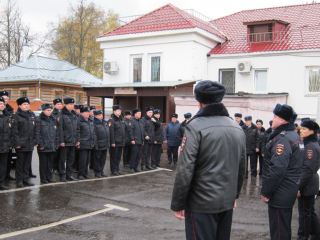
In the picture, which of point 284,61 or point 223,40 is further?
point 223,40

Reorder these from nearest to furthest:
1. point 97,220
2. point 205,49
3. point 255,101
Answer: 1. point 97,220
2. point 255,101
3. point 205,49

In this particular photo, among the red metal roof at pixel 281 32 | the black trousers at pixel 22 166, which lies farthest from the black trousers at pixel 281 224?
the red metal roof at pixel 281 32

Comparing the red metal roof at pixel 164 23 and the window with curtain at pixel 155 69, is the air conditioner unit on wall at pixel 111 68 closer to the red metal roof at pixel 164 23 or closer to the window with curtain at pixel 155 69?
the red metal roof at pixel 164 23

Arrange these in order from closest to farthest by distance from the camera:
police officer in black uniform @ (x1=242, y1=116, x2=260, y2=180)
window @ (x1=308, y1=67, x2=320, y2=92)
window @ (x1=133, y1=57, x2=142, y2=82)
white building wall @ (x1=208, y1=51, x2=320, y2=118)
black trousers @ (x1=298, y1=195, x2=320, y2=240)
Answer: black trousers @ (x1=298, y1=195, x2=320, y2=240), police officer in black uniform @ (x1=242, y1=116, x2=260, y2=180), window @ (x1=308, y1=67, x2=320, y2=92), white building wall @ (x1=208, y1=51, x2=320, y2=118), window @ (x1=133, y1=57, x2=142, y2=82)

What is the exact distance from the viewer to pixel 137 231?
5.90m

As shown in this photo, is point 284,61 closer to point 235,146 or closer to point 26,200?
point 26,200

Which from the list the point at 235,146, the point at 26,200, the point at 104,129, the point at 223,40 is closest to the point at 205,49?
the point at 223,40

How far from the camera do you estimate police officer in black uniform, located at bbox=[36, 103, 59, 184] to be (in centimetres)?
918

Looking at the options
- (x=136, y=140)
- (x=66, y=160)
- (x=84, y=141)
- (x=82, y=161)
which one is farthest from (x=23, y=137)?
(x=136, y=140)

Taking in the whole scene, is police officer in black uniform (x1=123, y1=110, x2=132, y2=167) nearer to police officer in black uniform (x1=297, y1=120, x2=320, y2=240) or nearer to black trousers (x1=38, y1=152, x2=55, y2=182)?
black trousers (x1=38, y1=152, x2=55, y2=182)

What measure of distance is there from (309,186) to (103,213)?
3775mm

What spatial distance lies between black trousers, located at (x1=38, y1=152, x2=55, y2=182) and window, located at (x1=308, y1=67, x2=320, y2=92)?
14517 millimetres

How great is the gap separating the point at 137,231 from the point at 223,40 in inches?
722

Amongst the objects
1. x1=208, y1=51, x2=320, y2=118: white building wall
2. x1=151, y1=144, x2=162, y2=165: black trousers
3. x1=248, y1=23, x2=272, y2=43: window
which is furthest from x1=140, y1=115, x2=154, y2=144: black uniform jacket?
x1=248, y1=23, x2=272, y2=43: window
